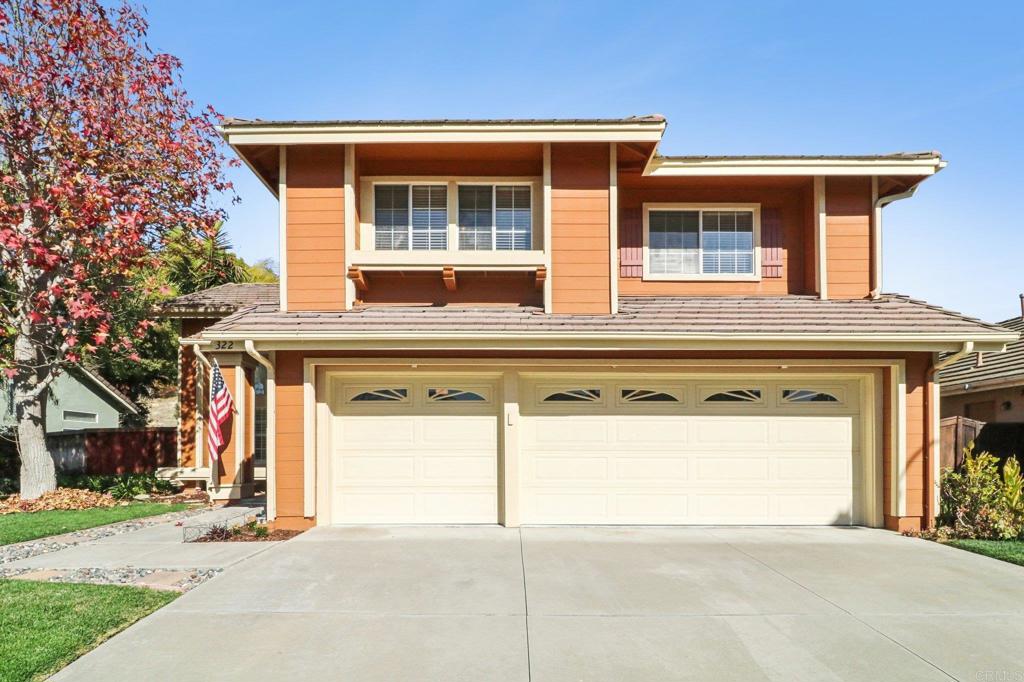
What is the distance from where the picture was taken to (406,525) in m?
9.12

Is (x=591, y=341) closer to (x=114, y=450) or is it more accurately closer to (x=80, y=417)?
(x=114, y=450)

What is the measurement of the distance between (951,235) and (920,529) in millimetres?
10303

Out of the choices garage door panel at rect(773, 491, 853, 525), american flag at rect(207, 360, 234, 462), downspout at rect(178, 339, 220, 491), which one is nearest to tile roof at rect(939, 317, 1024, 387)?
garage door panel at rect(773, 491, 853, 525)

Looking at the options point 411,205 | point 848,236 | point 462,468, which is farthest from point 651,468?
point 411,205

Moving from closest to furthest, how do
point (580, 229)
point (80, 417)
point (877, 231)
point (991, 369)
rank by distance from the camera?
point (580, 229) < point (877, 231) < point (991, 369) < point (80, 417)

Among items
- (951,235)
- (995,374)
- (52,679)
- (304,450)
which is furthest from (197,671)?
(951,235)

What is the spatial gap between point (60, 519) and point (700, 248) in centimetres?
1109

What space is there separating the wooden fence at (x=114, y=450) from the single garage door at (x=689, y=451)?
11339 mm

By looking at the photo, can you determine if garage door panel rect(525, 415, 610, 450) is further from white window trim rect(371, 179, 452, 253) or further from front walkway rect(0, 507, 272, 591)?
front walkway rect(0, 507, 272, 591)

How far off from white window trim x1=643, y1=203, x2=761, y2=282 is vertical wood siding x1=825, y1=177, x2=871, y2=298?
3.34ft

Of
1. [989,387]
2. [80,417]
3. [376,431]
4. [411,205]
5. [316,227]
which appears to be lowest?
[80,417]

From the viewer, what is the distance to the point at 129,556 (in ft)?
24.3

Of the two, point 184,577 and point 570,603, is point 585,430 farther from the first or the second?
point 184,577

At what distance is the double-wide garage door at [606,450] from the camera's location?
9.18m
